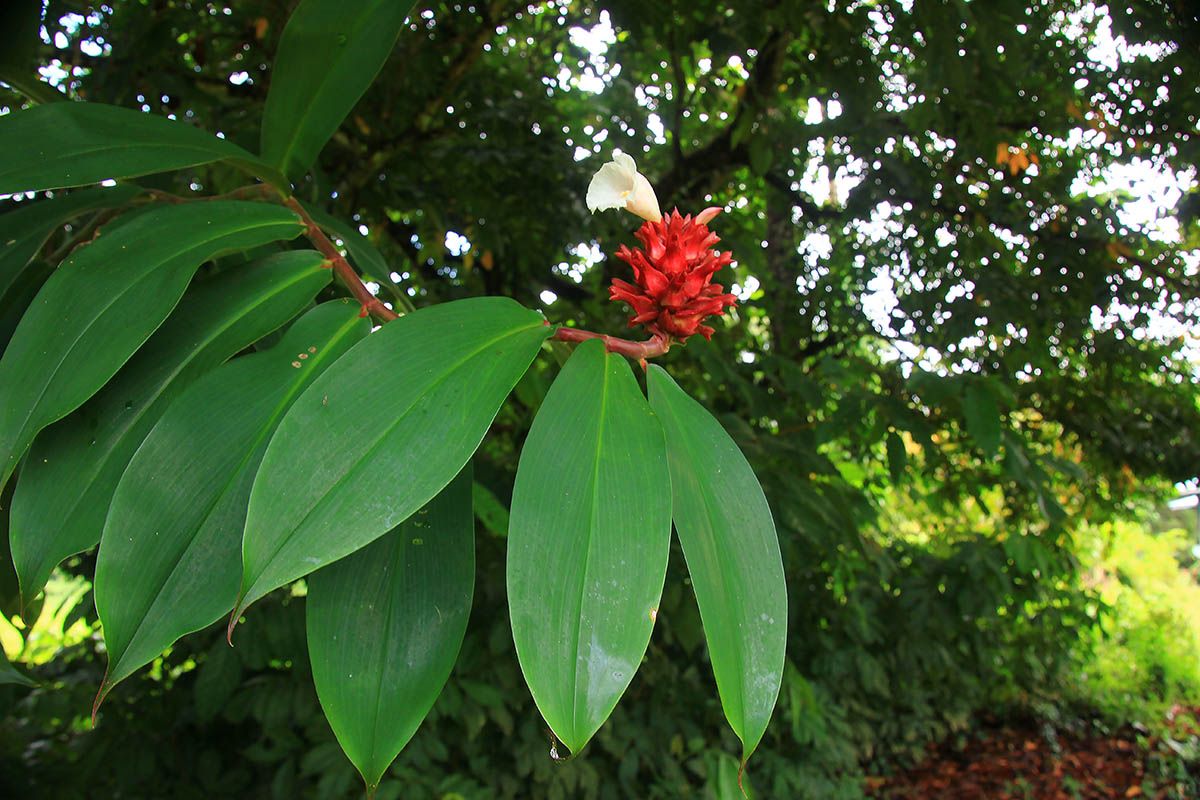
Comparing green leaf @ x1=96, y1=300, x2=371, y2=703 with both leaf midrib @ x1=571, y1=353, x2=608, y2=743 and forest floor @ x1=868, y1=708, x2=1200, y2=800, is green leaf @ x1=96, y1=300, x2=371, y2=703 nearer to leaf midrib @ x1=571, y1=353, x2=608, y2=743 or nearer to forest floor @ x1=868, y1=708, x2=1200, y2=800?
leaf midrib @ x1=571, y1=353, x2=608, y2=743

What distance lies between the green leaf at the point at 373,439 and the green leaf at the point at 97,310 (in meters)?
0.16

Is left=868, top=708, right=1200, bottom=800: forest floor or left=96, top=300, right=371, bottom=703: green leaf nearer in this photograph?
left=96, top=300, right=371, bottom=703: green leaf

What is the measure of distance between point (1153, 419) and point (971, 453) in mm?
610

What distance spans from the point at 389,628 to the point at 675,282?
346mm

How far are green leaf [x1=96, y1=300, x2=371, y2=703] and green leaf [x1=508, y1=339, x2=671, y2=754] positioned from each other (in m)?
0.19

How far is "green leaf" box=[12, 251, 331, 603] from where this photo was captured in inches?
19.8

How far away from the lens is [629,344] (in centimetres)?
61

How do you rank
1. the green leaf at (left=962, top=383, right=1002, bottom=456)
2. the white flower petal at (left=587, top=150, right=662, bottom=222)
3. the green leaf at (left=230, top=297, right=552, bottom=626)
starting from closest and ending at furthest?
the green leaf at (left=230, top=297, right=552, bottom=626), the white flower petal at (left=587, top=150, right=662, bottom=222), the green leaf at (left=962, top=383, right=1002, bottom=456)

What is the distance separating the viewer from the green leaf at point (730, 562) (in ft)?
1.54

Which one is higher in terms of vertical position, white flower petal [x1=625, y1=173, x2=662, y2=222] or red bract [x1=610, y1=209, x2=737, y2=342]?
white flower petal [x1=625, y1=173, x2=662, y2=222]

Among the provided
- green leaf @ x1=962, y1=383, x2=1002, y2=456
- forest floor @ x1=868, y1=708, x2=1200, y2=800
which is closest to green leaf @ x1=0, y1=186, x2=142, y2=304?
green leaf @ x1=962, y1=383, x2=1002, y2=456

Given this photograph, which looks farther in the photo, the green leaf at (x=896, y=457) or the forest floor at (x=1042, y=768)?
the forest floor at (x=1042, y=768)

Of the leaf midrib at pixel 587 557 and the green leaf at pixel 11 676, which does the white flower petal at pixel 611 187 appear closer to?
the leaf midrib at pixel 587 557

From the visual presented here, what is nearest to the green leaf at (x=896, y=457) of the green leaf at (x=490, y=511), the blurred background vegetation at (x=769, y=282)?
the blurred background vegetation at (x=769, y=282)
